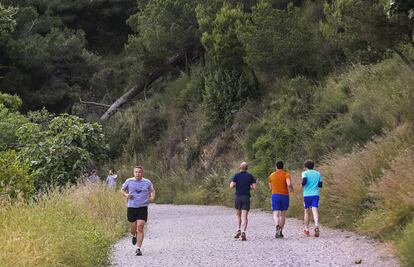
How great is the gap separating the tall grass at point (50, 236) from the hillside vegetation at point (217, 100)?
151mm

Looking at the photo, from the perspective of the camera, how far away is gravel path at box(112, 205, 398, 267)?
11.0 m

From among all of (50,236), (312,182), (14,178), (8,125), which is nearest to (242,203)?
(312,182)

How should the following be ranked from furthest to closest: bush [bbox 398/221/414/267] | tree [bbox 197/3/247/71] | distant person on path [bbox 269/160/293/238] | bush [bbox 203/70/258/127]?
bush [bbox 203/70/258/127] → tree [bbox 197/3/247/71] → distant person on path [bbox 269/160/293/238] → bush [bbox 398/221/414/267]

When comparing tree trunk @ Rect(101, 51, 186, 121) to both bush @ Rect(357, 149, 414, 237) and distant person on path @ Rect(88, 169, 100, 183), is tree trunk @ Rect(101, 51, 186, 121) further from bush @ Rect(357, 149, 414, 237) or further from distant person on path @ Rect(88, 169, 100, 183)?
bush @ Rect(357, 149, 414, 237)

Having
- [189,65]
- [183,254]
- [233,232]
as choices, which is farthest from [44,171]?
[189,65]

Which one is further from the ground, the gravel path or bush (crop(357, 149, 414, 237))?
bush (crop(357, 149, 414, 237))

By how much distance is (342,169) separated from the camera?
1639 cm

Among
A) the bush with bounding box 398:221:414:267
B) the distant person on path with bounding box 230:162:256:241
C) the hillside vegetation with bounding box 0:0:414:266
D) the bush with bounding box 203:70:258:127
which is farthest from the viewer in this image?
the bush with bounding box 203:70:258:127

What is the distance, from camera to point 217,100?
3394 cm

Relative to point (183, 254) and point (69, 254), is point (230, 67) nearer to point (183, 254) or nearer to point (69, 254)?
point (183, 254)

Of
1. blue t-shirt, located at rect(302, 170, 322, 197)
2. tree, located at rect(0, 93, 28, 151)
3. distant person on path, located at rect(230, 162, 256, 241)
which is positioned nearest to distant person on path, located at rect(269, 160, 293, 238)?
blue t-shirt, located at rect(302, 170, 322, 197)

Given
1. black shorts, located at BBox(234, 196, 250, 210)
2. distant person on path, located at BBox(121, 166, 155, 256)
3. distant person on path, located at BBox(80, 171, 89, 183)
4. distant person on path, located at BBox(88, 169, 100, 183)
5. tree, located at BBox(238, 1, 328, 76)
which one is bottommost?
distant person on path, located at BBox(88, 169, 100, 183)

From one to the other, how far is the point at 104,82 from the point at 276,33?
21.2 metres

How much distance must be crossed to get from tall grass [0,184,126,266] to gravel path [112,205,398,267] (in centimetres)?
98
